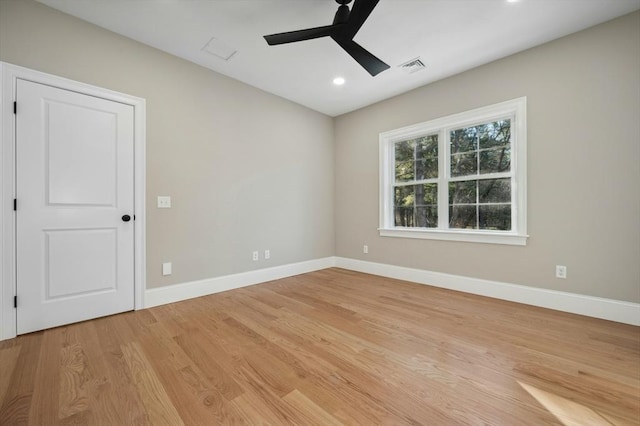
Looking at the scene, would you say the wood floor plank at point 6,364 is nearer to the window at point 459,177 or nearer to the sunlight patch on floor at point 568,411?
the sunlight patch on floor at point 568,411

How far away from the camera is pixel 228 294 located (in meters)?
3.10

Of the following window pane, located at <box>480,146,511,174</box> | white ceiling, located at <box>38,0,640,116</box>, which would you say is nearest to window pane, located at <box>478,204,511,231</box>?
window pane, located at <box>480,146,511,174</box>

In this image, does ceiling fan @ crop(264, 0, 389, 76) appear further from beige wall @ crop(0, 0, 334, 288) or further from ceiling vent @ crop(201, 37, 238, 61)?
beige wall @ crop(0, 0, 334, 288)

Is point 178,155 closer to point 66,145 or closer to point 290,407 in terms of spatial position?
point 66,145

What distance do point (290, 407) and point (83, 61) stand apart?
3.29m

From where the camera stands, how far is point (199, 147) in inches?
120

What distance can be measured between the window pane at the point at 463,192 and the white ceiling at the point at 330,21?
1.42 meters

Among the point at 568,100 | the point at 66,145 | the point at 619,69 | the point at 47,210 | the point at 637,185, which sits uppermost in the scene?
the point at 619,69

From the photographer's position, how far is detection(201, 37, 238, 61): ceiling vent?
8.73ft

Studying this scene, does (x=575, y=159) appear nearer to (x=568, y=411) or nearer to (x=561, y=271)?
(x=561, y=271)

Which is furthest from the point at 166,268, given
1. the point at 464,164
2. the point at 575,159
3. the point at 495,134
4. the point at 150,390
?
the point at 575,159

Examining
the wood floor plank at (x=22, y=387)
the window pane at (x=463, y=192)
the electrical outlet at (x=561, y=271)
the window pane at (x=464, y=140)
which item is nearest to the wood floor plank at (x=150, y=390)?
the wood floor plank at (x=22, y=387)

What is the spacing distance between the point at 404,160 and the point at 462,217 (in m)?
1.22

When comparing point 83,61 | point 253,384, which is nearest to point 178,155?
point 83,61
